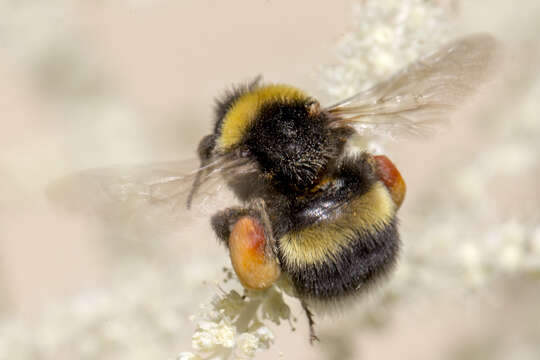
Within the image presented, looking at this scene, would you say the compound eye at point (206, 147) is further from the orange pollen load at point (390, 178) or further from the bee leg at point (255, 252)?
the orange pollen load at point (390, 178)

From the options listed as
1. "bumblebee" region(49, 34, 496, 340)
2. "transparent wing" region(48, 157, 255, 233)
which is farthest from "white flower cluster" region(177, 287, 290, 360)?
"transparent wing" region(48, 157, 255, 233)

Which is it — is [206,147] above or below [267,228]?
above

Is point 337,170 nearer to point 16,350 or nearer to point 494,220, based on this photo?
point 494,220

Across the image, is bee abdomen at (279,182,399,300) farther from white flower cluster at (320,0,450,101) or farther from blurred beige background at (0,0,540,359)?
white flower cluster at (320,0,450,101)

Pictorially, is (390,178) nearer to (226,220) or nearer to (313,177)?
(313,177)

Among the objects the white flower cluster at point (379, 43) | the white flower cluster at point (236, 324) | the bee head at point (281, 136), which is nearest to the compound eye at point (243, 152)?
the bee head at point (281, 136)

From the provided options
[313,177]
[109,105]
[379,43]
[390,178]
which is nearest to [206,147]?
[313,177]

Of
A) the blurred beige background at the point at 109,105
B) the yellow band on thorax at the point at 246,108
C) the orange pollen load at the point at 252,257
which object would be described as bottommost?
the orange pollen load at the point at 252,257
